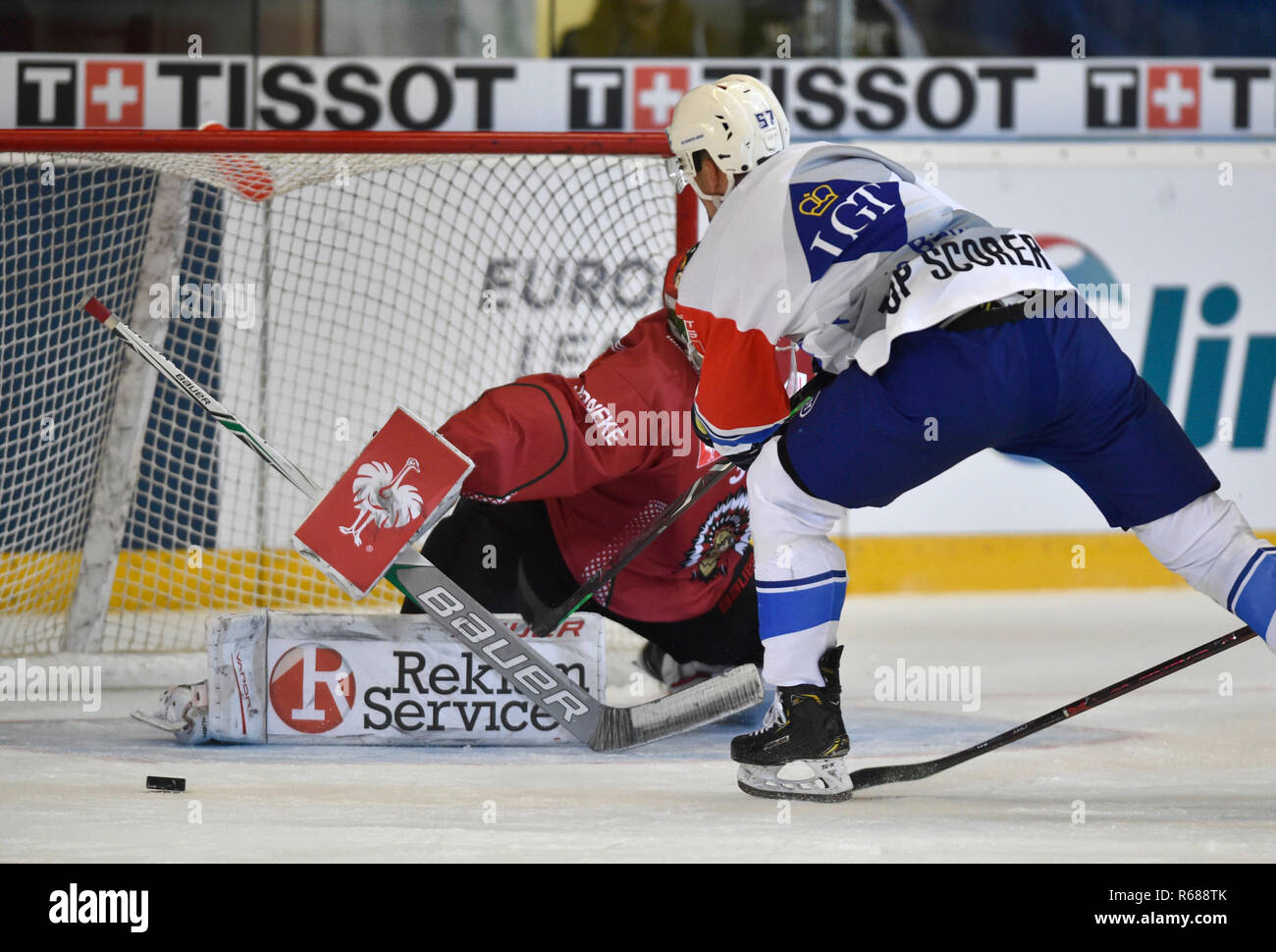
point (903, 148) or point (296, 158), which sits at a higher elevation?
point (903, 148)

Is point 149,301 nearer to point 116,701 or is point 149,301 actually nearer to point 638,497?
point 116,701

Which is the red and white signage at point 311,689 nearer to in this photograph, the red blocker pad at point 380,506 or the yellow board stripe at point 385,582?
the red blocker pad at point 380,506

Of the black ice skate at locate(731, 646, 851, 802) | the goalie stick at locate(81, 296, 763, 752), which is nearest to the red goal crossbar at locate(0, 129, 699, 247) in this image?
the goalie stick at locate(81, 296, 763, 752)

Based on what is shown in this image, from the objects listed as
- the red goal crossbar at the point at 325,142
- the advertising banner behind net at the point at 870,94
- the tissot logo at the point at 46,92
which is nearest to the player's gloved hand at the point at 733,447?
the red goal crossbar at the point at 325,142

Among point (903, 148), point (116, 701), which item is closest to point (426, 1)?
point (903, 148)

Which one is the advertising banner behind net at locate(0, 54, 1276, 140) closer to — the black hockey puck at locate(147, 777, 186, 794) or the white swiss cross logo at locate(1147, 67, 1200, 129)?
the white swiss cross logo at locate(1147, 67, 1200, 129)

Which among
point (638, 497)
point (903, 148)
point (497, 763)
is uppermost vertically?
point (903, 148)

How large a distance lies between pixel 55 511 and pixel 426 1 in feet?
7.73

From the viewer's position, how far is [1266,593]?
217 centimetres

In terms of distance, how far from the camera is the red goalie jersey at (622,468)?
2.61 metres

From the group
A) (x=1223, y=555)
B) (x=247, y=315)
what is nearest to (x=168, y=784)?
(x=1223, y=555)

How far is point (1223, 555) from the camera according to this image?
2.23 metres

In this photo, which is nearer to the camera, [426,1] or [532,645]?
[532,645]
